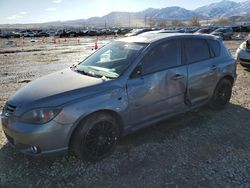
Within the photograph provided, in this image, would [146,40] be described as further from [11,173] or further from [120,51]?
[11,173]

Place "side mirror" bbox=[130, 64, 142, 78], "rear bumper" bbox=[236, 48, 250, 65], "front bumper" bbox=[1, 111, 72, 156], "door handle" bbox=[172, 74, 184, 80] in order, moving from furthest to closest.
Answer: "rear bumper" bbox=[236, 48, 250, 65] → "door handle" bbox=[172, 74, 184, 80] → "side mirror" bbox=[130, 64, 142, 78] → "front bumper" bbox=[1, 111, 72, 156]

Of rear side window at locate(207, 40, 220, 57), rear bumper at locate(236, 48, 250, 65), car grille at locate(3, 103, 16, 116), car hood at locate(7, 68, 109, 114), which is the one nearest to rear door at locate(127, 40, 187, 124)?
car hood at locate(7, 68, 109, 114)

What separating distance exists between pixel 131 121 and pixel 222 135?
1.73m

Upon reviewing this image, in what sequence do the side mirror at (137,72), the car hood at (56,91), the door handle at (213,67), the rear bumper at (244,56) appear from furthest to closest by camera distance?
the rear bumper at (244,56), the door handle at (213,67), the side mirror at (137,72), the car hood at (56,91)

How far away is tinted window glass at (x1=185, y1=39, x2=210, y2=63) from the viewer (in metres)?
5.31

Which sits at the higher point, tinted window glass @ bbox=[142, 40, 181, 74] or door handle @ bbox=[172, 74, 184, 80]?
tinted window glass @ bbox=[142, 40, 181, 74]

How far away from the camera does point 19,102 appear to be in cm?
391

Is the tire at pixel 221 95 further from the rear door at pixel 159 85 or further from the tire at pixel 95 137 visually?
the tire at pixel 95 137

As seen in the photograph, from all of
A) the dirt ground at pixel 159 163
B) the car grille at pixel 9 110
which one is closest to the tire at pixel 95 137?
the dirt ground at pixel 159 163

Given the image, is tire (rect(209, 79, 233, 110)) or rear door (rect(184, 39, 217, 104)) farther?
tire (rect(209, 79, 233, 110))

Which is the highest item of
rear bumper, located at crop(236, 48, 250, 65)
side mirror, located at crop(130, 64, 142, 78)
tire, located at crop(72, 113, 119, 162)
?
side mirror, located at crop(130, 64, 142, 78)

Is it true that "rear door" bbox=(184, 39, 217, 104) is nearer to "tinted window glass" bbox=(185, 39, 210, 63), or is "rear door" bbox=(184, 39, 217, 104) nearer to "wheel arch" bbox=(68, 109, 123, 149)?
"tinted window glass" bbox=(185, 39, 210, 63)

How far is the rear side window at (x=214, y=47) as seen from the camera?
5823 mm

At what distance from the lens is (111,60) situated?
488 centimetres
